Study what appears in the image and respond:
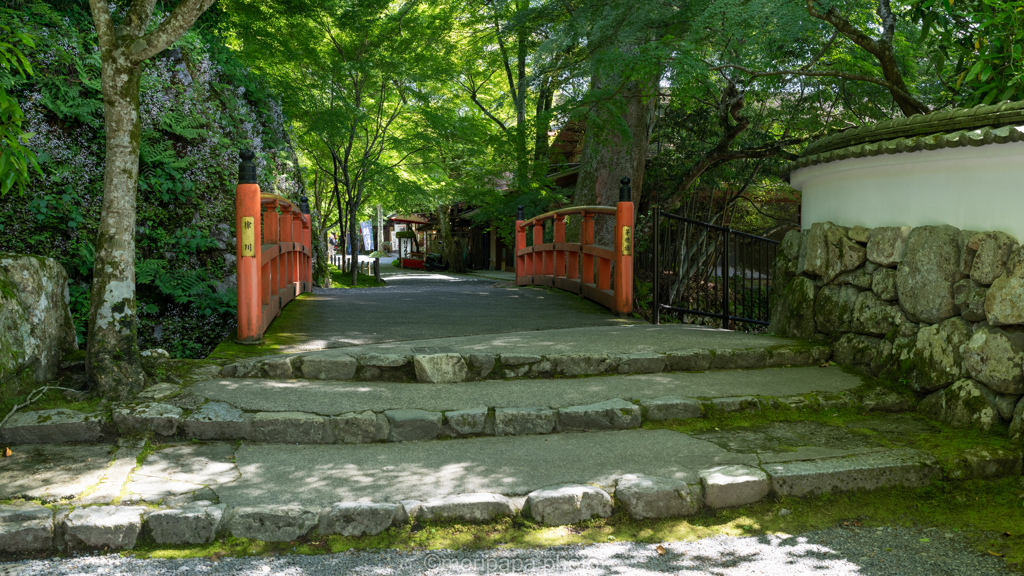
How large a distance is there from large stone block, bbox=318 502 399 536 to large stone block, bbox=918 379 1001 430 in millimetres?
3697

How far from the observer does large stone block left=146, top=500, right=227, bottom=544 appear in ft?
10.3

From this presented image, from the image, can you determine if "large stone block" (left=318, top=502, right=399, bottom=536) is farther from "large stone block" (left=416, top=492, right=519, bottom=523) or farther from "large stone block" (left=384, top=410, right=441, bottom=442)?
"large stone block" (left=384, top=410, right=441, bottom=442)

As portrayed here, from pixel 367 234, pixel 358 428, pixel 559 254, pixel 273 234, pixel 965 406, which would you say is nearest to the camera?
pixel 358 428

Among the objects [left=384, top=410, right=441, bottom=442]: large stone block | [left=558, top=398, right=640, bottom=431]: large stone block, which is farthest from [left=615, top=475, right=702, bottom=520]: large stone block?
[left=384, top=410, right=441, bottom=442]: large stone block

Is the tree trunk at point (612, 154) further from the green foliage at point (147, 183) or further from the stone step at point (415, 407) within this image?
the stone step at point (415, 407)

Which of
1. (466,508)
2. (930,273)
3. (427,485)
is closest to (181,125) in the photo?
(427,485)

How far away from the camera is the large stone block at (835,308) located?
559 centimetres

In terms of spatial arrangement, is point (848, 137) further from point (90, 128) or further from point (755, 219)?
point (755, 219)

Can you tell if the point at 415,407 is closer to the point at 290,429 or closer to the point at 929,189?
the point at 290,429

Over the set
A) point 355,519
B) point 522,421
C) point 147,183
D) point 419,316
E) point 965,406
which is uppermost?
point 147,183

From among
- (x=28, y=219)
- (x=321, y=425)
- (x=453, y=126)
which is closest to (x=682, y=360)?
(x=321, y=425)

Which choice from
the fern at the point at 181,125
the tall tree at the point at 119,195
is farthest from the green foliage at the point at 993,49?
the fern at the point at 181,125

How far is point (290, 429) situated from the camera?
13.9 ft

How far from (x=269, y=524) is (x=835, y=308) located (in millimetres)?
4776
